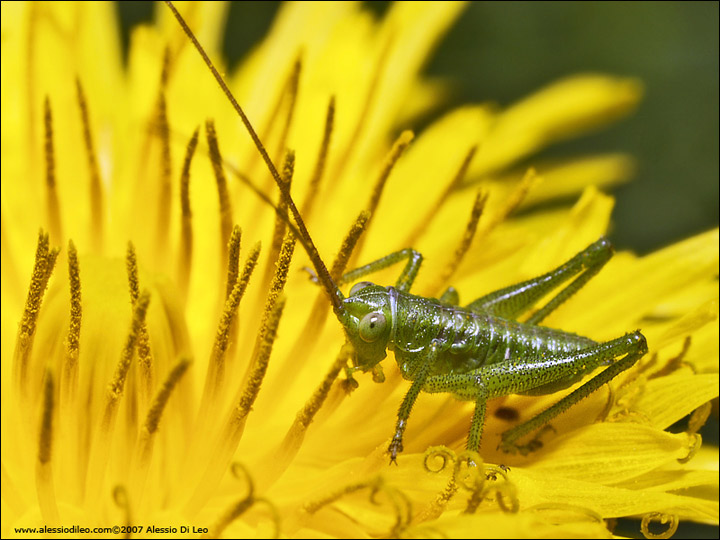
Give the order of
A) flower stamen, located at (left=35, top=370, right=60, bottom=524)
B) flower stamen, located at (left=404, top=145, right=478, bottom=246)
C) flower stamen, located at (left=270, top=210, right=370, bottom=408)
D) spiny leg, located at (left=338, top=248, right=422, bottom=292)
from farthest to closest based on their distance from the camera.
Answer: flower stamen, located at (left=404, top=145, right=478, bottom=246) < spiny leg, located at (left=338, top=248, right=422, bottom=292) < flower stamen, located at (left=270, top=210, right=370, bottom=408) < flower stamen, located at (left=35, top=370, right=60, bottom=524)

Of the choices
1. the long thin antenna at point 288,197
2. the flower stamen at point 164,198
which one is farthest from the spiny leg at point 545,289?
the flower stamen at point 164,198

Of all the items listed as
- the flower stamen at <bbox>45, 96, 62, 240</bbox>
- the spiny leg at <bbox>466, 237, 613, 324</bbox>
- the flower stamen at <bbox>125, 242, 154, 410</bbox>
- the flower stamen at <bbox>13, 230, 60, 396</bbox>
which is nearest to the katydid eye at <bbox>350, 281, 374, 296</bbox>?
the spiny leg at <bbox>466, 237, 613, 324</bbox>

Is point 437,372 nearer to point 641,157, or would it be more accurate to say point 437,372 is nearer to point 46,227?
point 46,227

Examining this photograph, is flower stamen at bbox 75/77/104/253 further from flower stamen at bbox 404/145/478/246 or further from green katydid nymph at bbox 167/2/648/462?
flower stamen at bbox 404/145/478/246

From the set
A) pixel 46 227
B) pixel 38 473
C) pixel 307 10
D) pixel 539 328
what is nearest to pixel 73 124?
pixel 46 227

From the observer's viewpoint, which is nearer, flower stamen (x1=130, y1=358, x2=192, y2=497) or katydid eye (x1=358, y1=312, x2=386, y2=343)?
flower stamen (x1=130, y1=358, x2=192, y2=497)

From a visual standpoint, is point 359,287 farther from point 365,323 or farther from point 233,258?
point 233,258
